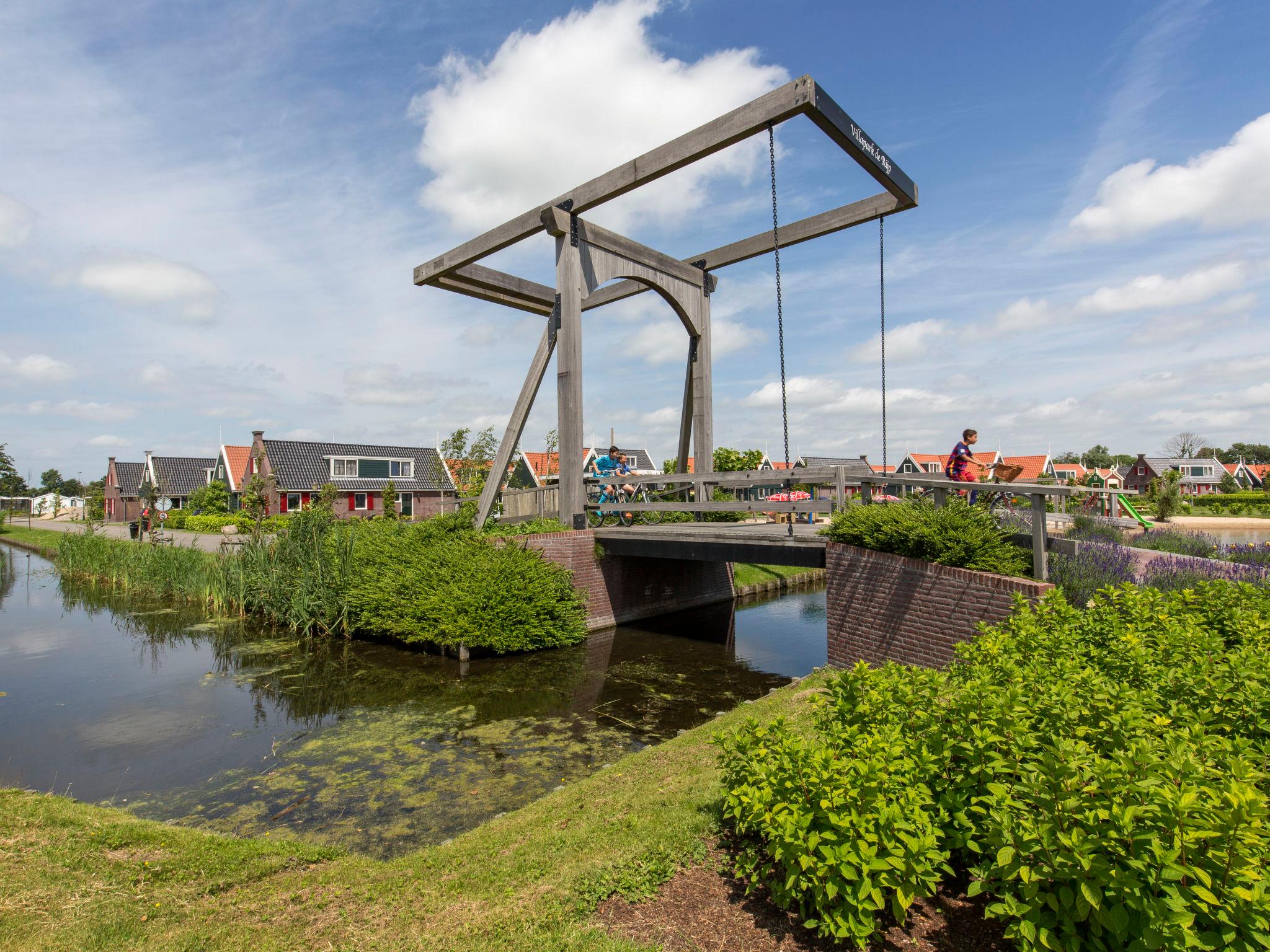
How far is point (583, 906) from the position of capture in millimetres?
2992

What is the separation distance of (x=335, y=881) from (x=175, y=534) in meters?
34.1

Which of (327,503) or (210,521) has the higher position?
(327,503)

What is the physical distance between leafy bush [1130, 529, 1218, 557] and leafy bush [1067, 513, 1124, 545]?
220 millimetres

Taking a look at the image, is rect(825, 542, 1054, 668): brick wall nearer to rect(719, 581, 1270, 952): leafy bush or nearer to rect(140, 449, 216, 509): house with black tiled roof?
rect(719, 581, 1270, 952): leafy bush

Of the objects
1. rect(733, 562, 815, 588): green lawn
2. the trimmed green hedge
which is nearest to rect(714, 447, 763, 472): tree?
rect(733, 562, 815, 588): green lawn

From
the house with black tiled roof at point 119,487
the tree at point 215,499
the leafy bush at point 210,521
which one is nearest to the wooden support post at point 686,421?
the leafy bush at point 210,521

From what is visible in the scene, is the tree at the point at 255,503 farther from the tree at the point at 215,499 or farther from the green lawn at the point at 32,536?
the tree at the point at 215,499

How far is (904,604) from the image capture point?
735 centimetres

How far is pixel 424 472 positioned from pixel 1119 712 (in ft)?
135

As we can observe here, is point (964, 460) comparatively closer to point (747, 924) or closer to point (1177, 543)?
point (1177, 543)

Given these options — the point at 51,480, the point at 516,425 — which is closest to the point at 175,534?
the point at 516,425

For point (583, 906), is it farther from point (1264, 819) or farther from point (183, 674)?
point (183, 674)

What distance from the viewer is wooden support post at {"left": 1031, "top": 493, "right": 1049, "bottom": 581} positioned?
21.7 feet

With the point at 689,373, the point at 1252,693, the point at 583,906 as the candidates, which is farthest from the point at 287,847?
the point at 689,373
